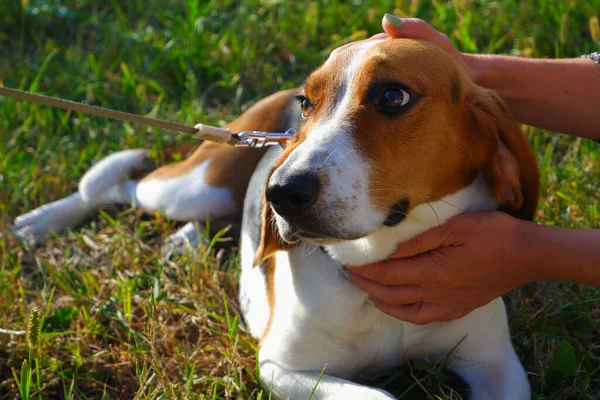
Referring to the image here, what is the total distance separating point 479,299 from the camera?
297 centimetres

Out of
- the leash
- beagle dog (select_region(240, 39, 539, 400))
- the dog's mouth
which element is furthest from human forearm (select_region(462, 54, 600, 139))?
the dog's mouth

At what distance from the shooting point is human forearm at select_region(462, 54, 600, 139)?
3.42m

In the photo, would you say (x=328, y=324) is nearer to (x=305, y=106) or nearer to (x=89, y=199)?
(x=305, y=106)

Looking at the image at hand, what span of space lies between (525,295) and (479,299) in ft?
2.91

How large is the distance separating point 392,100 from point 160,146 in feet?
9.10

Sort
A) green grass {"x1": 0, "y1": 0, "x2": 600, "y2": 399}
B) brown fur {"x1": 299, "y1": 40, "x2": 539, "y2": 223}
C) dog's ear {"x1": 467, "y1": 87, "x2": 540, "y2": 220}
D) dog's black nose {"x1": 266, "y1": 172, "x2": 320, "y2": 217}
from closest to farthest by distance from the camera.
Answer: dog's black nose {"x1": 266, "y1": 172, "x2": 320, "y2": 217}, brown fur {"x1": 299, "y1": 40, "x2": 539, "y2": 223}, dog's ear {"x1": 467, "y1": 87, "x2": 540, "y2": 220}, green grass {"x1": 0, "y1": 0, "x2": 600, "y2": 399}

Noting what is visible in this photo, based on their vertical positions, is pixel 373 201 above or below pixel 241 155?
above

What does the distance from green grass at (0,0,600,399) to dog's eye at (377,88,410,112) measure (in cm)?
113

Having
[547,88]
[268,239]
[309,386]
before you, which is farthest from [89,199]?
[547,88]

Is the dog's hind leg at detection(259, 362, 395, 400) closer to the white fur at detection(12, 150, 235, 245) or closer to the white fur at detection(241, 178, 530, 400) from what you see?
the white fur at detection(241, 178, 530, 400)

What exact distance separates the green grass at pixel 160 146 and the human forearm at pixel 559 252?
1.42 feet

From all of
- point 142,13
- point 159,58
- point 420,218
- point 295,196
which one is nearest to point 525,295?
point 420,218

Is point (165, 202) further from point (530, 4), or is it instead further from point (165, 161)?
point (530, 4)

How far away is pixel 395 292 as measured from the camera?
293 centimetres
